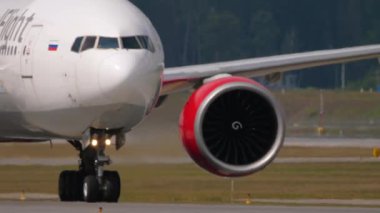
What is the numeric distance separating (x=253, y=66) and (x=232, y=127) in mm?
3224

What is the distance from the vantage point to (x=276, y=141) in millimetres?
25891

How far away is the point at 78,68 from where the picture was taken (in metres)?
25.0

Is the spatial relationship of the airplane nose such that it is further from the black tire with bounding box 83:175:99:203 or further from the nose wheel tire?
the nose wheel tire

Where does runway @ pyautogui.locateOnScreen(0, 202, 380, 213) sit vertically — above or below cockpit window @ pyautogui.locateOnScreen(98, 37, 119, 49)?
below

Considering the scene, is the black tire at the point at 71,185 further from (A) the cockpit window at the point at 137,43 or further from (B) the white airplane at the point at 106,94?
(A) the cockpit window at the point at 137,43

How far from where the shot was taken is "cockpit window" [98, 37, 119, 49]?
985 inches

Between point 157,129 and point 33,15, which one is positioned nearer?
point 33,15

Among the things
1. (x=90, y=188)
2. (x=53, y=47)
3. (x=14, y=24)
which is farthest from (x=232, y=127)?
(x=14, y=24)

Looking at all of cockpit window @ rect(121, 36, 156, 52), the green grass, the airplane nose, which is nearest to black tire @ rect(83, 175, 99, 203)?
the airplane nose

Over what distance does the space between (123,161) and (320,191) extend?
165 inches

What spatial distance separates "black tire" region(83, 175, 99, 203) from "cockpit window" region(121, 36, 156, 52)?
93.9 inches

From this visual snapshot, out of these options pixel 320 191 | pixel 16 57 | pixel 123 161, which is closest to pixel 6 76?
pixel 16 57

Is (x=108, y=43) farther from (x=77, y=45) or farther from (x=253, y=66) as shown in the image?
(x=253, y=66)

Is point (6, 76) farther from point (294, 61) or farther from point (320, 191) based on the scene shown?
point (320, 191)
